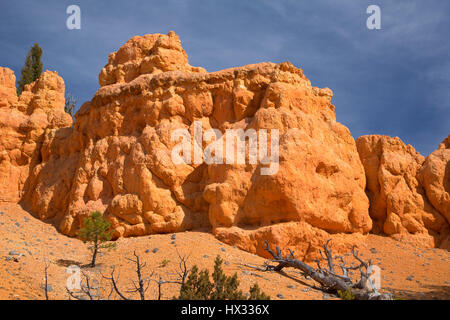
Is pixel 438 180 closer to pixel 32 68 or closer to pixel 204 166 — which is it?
pixel 204 166

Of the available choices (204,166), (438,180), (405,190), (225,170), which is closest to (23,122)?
(204,166)

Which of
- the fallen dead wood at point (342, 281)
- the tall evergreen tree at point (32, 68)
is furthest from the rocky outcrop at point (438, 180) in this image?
the tall evergreen tree at point (32, 68)

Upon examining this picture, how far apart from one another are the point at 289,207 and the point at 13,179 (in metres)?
14.1

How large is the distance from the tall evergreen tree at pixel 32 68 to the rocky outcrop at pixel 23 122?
14.8 meters

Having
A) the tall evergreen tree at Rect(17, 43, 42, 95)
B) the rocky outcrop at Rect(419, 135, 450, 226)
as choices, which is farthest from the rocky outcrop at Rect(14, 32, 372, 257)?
the tall evergreen tree at Rect(17, 43, 42, 95)

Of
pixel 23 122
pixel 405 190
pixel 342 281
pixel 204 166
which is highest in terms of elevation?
pixel 23 122

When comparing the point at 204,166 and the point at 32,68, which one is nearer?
the point at 204,166

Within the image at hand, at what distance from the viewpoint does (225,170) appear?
1251 cm

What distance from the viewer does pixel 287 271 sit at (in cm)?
1059

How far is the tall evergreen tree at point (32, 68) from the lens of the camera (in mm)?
32438

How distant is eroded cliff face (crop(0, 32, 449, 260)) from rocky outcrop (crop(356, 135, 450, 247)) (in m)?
→ 0.05

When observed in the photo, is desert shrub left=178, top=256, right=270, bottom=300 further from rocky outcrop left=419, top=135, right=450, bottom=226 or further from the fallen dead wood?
rocky outcrop left=419, top=135, right=450, bottom=226

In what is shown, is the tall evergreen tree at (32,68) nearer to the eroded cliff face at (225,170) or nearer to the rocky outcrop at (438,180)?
the eroded cliff face at (225,170)

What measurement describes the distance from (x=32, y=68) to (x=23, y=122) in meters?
18.0
